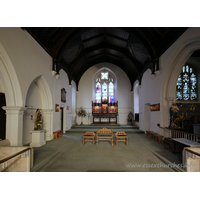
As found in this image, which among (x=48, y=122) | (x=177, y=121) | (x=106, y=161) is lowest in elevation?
(x=106, y=161)

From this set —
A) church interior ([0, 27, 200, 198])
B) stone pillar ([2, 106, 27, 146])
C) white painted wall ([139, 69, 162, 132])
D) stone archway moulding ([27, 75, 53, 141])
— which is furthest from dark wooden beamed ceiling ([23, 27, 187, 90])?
stone pillar ([2, 106, 27, 146])

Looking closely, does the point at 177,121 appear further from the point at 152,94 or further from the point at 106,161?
the point at 106,161

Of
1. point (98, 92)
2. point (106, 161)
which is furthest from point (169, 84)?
point (98, 92)

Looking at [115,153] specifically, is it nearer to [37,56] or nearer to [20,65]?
[20,65]

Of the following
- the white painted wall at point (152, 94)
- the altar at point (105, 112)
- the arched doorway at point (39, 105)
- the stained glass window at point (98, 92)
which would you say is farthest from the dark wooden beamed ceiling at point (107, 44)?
the altar at point (105, 112)

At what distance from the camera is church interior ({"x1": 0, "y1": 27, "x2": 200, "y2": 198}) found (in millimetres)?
3902

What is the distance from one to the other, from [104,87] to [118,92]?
5.58 ft

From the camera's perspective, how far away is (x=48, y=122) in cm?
703

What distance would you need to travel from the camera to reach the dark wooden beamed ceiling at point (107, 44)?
637 centimetres

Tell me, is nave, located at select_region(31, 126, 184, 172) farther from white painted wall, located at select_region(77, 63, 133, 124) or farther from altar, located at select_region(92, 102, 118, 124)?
white painted wall, located at select_region(77, 63, 133, 124)

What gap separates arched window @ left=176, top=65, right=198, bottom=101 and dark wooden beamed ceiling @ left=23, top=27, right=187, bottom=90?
303cm

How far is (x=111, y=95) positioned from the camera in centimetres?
1386

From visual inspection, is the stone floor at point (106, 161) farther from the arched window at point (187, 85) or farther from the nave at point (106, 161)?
the arched window at point (187, 85)

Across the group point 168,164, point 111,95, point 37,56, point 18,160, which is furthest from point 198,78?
point 18,160
